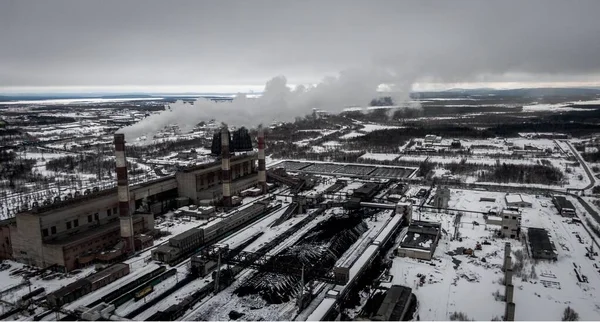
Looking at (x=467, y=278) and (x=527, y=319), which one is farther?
(x=467, y=278)

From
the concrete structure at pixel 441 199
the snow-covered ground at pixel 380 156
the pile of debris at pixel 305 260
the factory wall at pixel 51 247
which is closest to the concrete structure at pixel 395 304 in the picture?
the pile of debris at pixel 305 260

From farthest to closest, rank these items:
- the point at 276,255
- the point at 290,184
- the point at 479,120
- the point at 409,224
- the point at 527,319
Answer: the point at 479,120 < the point at 290,184 < the point at 409,224 < the point at 276,255 < the point at 527,319

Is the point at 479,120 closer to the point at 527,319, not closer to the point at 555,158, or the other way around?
the point at 555,158

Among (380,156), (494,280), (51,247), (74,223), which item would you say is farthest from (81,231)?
(380,156)

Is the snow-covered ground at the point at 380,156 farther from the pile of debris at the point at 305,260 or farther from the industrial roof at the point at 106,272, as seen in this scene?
the industrial roof at the point at 106,272

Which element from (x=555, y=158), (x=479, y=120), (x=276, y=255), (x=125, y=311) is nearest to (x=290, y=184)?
(x=276, y=255)

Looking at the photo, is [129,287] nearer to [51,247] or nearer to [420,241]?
[51,247]
